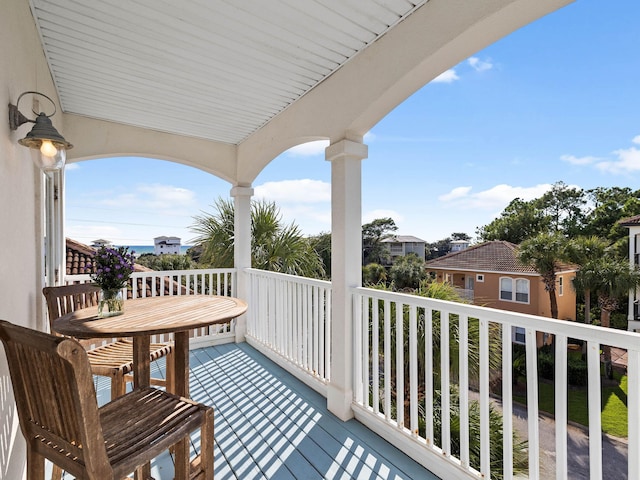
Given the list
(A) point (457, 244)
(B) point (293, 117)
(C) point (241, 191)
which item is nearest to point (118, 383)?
(B) point (293, 117)

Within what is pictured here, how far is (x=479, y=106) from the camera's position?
72.5 feet

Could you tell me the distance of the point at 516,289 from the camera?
13.0 metres

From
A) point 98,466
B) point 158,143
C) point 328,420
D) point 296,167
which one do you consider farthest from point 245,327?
point 296,167

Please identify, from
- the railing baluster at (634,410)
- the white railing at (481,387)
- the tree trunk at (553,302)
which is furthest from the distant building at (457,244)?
the railing baluster at (634,410)

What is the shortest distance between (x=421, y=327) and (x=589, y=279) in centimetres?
1079

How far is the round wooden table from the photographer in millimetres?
1515

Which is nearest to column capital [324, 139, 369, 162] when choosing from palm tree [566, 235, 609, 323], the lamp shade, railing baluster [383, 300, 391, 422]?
railing baluster [383, 300, 391, 422]

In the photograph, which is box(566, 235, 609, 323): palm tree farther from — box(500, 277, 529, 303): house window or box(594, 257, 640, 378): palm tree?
box(500, 277, 529, 303): house window

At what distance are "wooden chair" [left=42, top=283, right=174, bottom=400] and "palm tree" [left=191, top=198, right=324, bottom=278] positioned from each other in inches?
127

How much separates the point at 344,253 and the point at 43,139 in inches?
76.3

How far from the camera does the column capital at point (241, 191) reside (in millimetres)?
4359

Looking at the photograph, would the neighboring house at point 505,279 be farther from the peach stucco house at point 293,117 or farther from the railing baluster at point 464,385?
the railing baluster at point 464,385

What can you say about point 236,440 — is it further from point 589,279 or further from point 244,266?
point 589,279

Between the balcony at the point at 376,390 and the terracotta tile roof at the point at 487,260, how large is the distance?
1094 cm
